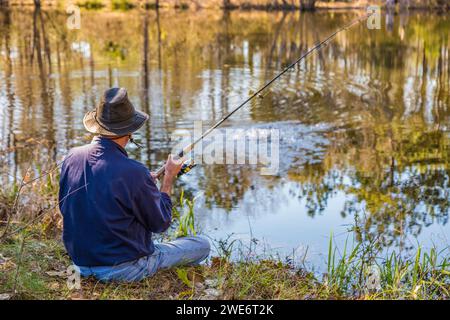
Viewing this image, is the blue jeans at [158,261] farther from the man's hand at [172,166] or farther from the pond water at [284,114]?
the pond water at [284,114]

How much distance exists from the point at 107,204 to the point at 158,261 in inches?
24.4

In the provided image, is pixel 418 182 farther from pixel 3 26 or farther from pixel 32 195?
pixel 3 26

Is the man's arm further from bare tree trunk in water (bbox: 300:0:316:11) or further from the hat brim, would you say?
bare tree trunk in water (bbox: 300:0:316:11)

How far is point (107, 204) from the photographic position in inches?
144


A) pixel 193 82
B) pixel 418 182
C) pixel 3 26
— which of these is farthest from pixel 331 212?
pixel 3 26

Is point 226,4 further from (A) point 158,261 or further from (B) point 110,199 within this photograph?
(B) point 110,199

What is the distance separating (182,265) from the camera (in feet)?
14.3

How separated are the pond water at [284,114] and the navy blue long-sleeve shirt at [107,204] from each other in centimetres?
168

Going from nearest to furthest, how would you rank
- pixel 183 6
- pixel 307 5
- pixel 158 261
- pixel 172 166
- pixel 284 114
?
pixel 172 166
pixel 158 261
pixel 284 114
pixel 307 5
pixel 183 6

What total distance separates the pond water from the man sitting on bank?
1.67m

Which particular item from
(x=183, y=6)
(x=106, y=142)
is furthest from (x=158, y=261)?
(x=183, y=6)

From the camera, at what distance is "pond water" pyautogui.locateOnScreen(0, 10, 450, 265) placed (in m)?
6.66

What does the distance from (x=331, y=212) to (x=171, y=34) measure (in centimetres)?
1778

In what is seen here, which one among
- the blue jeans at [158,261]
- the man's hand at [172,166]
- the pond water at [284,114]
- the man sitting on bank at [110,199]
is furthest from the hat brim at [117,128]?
the pond water at [284,114]
